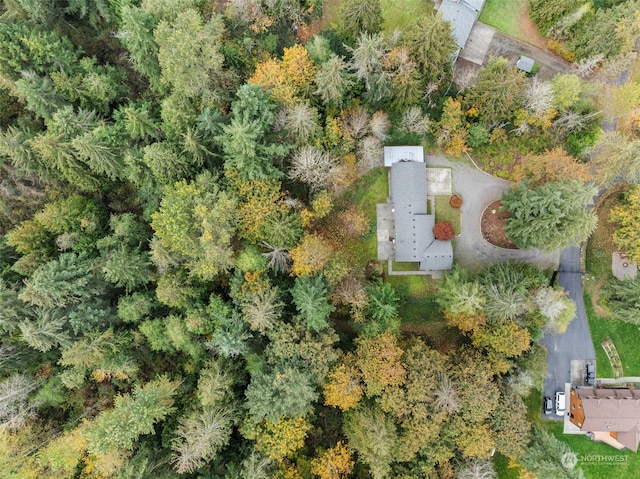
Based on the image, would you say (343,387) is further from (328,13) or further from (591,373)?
(328,13)

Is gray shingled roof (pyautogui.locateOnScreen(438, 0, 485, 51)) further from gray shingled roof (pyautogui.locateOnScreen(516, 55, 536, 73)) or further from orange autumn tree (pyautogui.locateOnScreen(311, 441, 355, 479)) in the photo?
orange autumn tree (pyautogui.locateOnScreen(311, 441, 355, 479))

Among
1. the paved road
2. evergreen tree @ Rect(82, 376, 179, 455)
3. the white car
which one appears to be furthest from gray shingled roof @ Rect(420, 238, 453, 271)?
evergreen tree @ Rect(82, 376, 179, 455)

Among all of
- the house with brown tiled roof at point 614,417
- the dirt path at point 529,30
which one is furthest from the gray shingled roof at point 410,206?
the house with brown tiled roof at point 614,417

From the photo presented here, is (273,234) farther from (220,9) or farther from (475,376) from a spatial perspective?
(220,9)

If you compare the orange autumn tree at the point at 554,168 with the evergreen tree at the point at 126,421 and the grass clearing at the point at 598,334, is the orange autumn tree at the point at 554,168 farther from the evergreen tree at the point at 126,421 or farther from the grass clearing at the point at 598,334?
the evergreen tree at the point at 126,421

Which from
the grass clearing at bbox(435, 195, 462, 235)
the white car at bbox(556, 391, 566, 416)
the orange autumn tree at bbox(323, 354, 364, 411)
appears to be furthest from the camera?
the grass clearing at bbox(435, 195, 462, 235)

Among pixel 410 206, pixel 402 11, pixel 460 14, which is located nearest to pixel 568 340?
pixel 410 206
